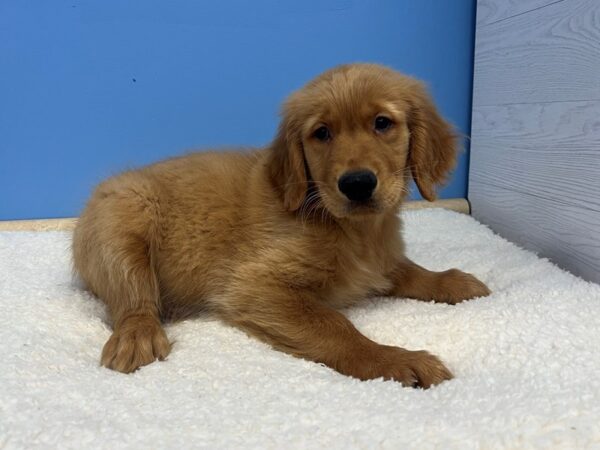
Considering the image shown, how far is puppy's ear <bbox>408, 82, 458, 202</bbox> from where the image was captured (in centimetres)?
186

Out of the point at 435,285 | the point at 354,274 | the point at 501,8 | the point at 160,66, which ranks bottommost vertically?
the point at 435,285

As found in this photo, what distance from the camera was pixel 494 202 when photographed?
10.1ft

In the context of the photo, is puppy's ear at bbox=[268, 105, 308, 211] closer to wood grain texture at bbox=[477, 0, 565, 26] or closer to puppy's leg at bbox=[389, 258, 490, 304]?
puppy's leg at bbox=[389, 258, 490, 304]

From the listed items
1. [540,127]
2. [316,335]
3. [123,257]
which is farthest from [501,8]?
[123,257]

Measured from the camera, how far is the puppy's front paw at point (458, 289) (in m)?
1.96

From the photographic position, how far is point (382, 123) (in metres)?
1.79

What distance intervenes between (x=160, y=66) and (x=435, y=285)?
6.52ft

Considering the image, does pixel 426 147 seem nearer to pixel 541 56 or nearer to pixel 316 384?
pixel 316 384

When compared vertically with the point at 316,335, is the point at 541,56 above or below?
above

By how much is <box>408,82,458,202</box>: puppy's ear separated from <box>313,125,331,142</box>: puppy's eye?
294mm

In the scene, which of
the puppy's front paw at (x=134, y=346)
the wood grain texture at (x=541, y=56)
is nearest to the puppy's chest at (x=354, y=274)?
the puppy's front paw at (x=134, y=346)

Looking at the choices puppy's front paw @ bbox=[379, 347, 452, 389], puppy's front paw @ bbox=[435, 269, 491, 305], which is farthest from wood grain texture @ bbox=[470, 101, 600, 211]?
puppy's front paw @ bbox=[379, 347, 452, 389]

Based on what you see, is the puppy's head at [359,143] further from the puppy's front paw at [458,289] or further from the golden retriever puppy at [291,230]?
the puppy's front paw at [458,289]

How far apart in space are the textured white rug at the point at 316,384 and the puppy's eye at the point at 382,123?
635 millimetres
